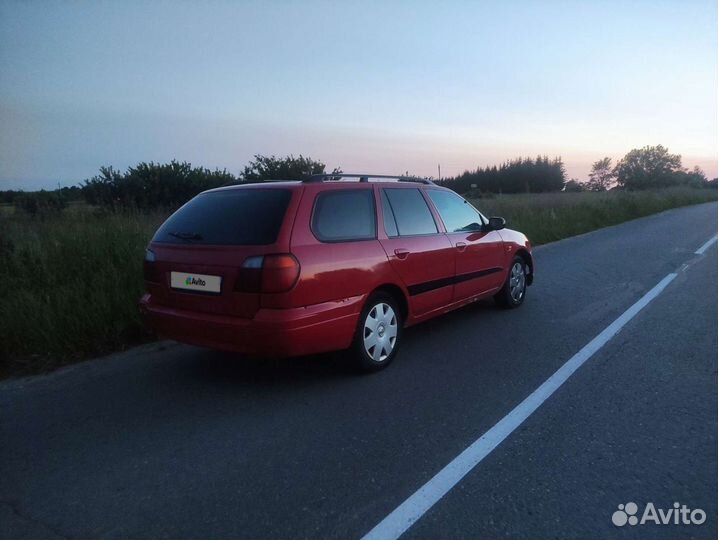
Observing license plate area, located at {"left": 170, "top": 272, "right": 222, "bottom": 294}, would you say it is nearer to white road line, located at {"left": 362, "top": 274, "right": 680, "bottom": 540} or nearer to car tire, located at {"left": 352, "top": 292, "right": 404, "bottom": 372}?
car tire, located at {"left": 352, "top": 292, "right": 404, "bottom": 372}

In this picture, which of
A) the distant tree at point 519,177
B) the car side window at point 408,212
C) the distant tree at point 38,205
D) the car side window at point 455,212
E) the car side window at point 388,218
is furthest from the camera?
the distant tree at point 519,177

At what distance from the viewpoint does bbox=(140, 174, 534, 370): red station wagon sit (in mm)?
3768

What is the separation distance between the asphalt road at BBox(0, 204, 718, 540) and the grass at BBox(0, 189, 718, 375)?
1.36ft

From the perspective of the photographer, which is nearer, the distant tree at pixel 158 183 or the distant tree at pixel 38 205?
the distant tree at pixel 38 205

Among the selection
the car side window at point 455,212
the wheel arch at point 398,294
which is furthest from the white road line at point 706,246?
the wheel arch at point 398,294

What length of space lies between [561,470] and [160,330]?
324cm

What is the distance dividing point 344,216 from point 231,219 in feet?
3.07

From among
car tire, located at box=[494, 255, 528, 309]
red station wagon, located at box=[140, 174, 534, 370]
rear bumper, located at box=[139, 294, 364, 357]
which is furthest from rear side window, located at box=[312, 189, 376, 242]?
car tire, located at box=[494, 255, 528, 309]

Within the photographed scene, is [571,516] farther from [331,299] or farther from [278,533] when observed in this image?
[331,299]

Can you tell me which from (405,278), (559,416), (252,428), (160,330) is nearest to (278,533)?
(252,428)

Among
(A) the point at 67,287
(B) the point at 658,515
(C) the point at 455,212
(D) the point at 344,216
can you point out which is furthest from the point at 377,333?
(A) the point at 67,287

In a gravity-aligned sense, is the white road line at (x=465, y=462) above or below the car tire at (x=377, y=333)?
below

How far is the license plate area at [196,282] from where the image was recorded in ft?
12.8

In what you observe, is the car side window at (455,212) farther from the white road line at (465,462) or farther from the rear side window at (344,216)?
the white road line at (465,462)
